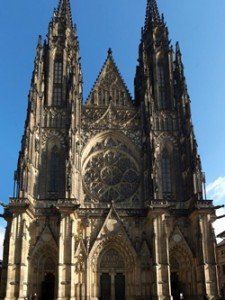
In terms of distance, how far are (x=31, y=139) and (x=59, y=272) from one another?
11.9 meters

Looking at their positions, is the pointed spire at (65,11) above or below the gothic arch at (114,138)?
above

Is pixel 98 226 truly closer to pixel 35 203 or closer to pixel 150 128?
pixel 35 203

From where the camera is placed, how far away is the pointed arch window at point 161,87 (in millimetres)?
39250

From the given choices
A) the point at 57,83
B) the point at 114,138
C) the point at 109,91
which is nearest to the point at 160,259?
the point at 114,138

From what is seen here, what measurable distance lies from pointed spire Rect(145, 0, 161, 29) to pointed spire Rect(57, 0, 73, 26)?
9063mm

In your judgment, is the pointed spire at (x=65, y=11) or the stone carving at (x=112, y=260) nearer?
the stone carving at (x=112, y=260)

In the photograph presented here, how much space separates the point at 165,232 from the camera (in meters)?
31.1

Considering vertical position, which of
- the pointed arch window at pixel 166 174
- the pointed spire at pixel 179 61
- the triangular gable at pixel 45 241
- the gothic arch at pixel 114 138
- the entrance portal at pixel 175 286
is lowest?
the entrance portal at pixel 175 286

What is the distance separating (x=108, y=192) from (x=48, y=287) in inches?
376

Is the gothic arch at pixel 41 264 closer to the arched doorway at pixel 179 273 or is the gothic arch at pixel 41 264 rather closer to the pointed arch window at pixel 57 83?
the arched doorway at pixel 179 273

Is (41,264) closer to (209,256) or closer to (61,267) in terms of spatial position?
(61,267)

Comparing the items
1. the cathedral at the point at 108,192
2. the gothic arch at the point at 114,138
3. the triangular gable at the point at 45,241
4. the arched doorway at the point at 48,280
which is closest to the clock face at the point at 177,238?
the cathedral at the point at 108,192

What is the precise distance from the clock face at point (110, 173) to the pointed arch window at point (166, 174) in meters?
2.43

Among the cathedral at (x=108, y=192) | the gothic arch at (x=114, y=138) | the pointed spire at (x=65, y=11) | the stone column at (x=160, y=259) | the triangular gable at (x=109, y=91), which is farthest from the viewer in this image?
the pointed spire at (x=65, y=11)
